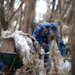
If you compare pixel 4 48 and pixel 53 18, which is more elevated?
pixel 53 18

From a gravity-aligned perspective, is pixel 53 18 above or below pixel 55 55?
above

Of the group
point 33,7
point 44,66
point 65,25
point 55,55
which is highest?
point 33,7

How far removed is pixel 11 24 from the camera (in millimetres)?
9234

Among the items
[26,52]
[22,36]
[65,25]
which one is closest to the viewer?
[65,25]

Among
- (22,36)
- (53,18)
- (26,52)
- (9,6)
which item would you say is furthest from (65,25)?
(9,6)

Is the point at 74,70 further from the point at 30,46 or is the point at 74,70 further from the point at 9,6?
the point at 9,6

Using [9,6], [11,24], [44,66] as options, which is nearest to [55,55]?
[44,66]

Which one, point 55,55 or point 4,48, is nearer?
point 55,55

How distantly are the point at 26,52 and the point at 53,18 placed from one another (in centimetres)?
189

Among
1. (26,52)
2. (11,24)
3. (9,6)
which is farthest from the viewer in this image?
(11,24)

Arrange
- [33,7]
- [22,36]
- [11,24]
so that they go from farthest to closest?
[11,24] < [22,36] < [33,7]

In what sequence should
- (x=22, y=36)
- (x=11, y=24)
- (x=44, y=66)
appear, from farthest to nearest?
(x=11, y=24) < (x=22, y=36) < (x=44, y=66)

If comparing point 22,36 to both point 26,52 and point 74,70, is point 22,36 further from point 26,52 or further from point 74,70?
point 74,70

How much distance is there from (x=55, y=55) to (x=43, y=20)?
482 mm
